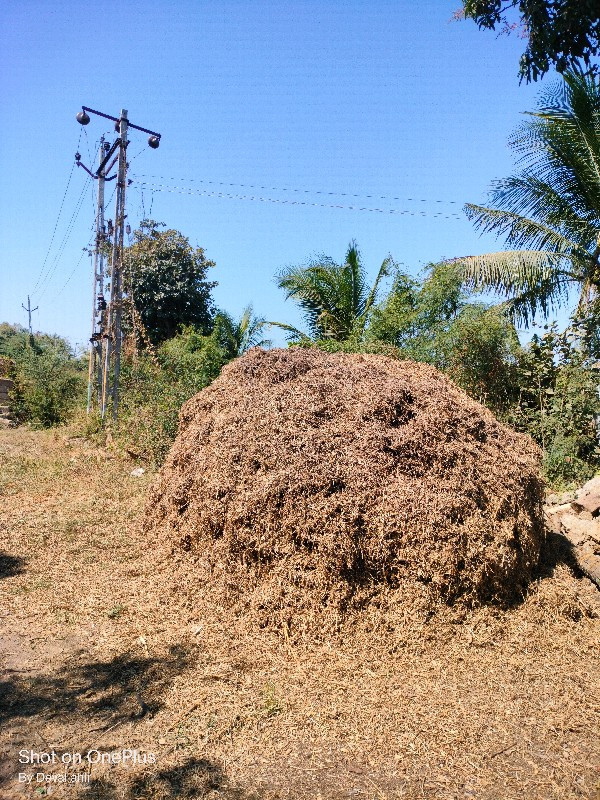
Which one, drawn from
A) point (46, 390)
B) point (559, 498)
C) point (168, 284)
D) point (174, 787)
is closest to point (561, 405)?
point (559, 498)

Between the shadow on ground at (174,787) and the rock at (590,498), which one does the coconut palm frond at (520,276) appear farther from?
the shadow on ground at (174,787)

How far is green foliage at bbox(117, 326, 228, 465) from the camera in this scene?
1008 centimetres

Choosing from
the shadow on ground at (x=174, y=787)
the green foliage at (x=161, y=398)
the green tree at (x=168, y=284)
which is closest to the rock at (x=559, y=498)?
the shadow on ground at (x=174, y=787)

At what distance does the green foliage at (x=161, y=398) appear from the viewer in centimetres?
1008

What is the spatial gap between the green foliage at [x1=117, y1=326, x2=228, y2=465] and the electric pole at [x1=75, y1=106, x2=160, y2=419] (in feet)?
2.43

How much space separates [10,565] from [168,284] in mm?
16558

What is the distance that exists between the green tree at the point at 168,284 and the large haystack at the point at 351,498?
50.7 ft

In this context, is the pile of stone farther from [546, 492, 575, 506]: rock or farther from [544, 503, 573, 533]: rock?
[546, 492, 575, 506]: rock

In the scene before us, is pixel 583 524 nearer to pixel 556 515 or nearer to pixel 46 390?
pixel 556 515

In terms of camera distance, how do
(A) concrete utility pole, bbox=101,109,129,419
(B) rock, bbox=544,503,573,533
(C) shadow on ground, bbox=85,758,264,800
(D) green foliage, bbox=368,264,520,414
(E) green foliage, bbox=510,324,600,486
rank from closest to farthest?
(C) shadow on ground, bbox=85,758,264,800 → (B) rock, bbox=544,503,573,533 → (E) green foliage, bbox=510,324,600,486 → (D) green foliage, bbox=368,264,520,414 → (A) concrete utility pole, bbox=101,109,129,419

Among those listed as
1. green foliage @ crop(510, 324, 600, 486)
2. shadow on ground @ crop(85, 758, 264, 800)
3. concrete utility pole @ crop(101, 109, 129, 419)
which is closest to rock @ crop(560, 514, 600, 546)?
green foliage @ crop(510, 324, 600, 486)

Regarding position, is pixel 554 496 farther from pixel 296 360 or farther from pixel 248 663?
pixel 248 663

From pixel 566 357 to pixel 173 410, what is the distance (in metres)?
6.15

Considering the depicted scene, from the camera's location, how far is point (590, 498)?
593 cm
